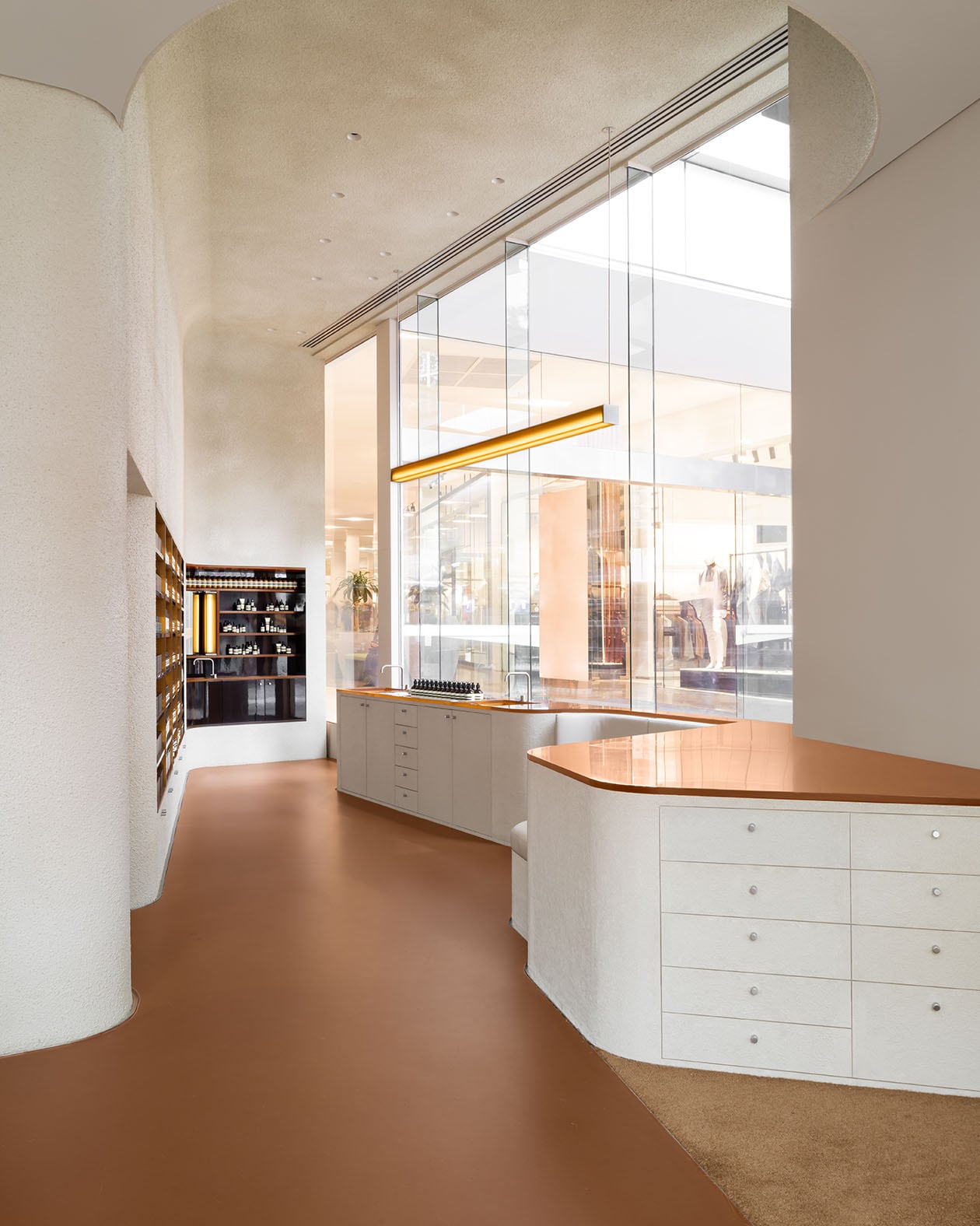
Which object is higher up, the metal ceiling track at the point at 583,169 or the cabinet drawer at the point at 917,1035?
the metal ceiling track at the point at 583,169

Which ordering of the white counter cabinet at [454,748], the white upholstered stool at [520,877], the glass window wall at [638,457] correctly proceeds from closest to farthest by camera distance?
the white upholstered stool at [520,877] → the white counter cabinet at [454,748] → the glass window wall at [638,457]

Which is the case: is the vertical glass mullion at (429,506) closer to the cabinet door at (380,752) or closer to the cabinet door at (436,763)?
the cabinet door at (380,752)

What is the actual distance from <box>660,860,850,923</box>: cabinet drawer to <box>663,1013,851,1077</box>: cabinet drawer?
339 mm

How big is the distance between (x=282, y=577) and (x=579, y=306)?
468 centimetres

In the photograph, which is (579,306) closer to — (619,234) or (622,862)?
(619,234)

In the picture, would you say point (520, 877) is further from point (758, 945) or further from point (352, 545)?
point (352, 545)

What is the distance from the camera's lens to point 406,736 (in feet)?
22.8

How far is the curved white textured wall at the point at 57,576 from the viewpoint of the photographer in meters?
3.08

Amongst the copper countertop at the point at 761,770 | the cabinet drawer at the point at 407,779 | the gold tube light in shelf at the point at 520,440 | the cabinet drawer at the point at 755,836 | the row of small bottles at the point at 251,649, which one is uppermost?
the gold tube light in shelf at the point at 520,440

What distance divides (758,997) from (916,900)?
0.57 m

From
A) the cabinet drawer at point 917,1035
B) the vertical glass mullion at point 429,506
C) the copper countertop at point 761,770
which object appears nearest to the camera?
the cabinet drawer at point 917,1035

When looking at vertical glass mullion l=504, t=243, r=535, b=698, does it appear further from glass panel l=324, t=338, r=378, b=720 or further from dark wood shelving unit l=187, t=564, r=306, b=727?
dark wood shelving unit l=187, t=564, r=306, b=727

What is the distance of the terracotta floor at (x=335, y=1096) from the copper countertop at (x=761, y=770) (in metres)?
0.91

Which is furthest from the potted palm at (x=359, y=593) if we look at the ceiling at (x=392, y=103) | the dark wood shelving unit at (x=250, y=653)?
the ceiling at (x=392, y=103)
